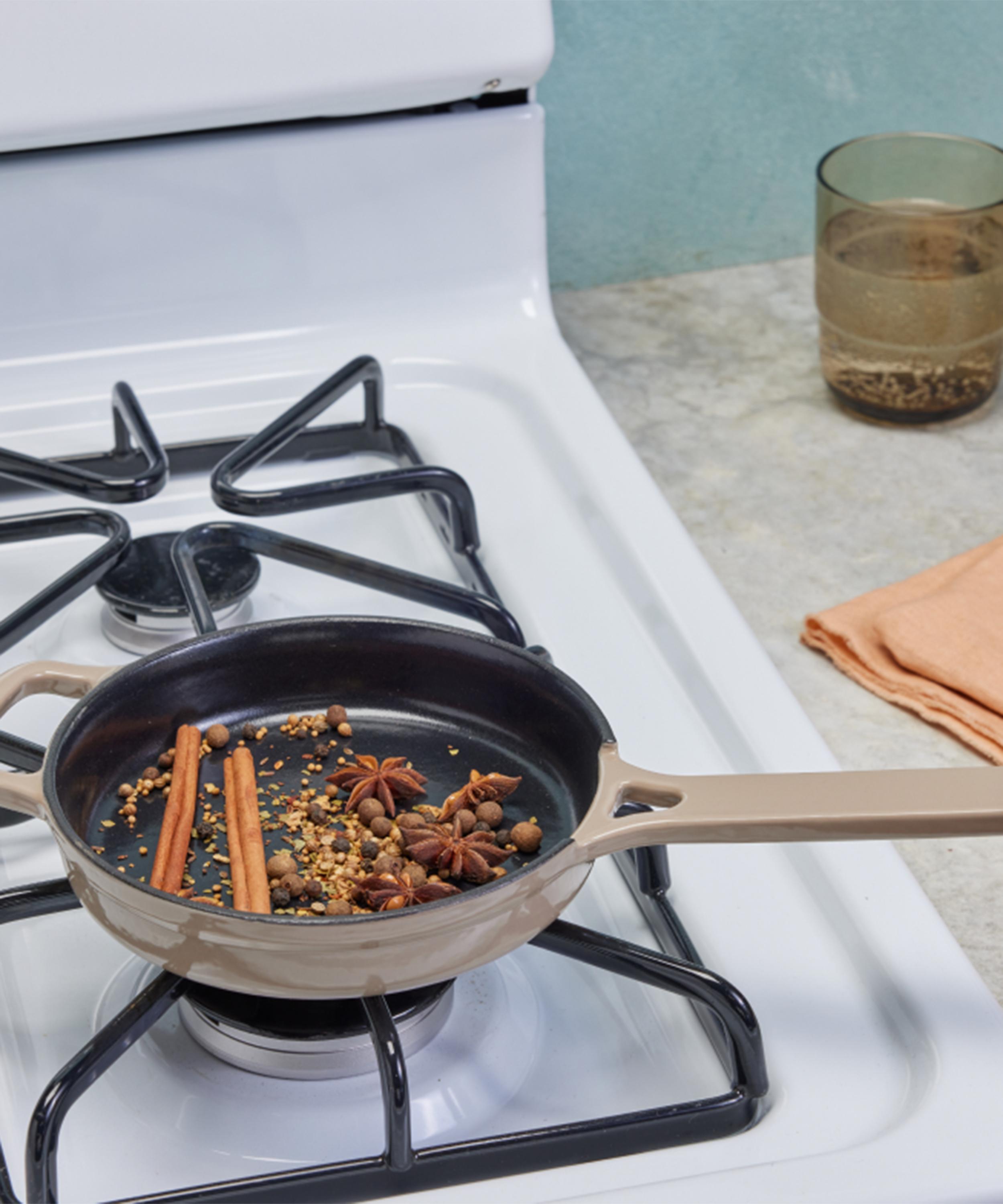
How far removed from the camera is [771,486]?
0.87 meters

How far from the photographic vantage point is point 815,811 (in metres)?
0.43

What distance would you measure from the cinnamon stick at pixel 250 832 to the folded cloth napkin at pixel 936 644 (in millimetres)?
315

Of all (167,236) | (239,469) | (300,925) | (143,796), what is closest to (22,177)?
(167,236)

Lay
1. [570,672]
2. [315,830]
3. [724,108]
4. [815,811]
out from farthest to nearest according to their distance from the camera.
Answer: [724,108], [570,672], [315,830], [815,811]

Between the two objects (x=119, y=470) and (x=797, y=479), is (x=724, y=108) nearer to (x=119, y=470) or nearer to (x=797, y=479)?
(x=797, y=479)

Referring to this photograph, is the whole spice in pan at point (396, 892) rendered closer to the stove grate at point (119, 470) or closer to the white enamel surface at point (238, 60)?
the stove grate at point (119, 470)

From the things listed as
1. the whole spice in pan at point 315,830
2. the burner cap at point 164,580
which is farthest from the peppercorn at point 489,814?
the burner cap at point 164,580

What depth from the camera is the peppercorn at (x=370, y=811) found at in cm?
51

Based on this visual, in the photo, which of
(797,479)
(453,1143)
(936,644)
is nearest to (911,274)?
(797,479)

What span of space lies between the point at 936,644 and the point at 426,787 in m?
0.28

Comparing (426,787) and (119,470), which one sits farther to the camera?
(119,470)

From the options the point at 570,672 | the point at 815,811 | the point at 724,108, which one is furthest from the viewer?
the point at 724,108

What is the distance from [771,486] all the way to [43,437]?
444 mm

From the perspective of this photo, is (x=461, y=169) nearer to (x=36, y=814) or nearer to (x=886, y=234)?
(x=886, y=234)
